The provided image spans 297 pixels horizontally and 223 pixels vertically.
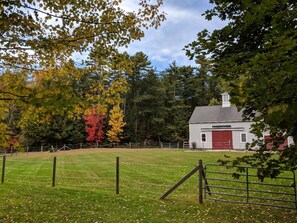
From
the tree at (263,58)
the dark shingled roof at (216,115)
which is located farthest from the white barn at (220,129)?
the tree at (263,58)

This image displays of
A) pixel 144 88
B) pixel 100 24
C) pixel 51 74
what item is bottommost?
pixel 51 74

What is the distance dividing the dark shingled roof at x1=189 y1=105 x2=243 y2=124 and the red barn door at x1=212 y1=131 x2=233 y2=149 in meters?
1.70

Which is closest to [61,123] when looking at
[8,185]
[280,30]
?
[8,185]

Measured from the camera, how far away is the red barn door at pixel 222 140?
115 ft

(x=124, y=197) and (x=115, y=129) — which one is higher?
(x=115, y=129)

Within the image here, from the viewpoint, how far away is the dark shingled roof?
35.5 meters

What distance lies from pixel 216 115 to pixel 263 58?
115 ft

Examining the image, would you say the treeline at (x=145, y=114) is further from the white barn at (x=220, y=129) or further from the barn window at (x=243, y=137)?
the barn window at (x=243, y=137)

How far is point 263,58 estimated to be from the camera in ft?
10.1

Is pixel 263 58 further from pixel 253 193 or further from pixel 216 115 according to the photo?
pixel 216 115

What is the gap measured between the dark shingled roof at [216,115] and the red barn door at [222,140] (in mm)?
1698

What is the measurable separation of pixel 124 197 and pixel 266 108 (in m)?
5.65

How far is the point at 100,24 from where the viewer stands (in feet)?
16.7

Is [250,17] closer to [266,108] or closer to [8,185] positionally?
[266,108]
